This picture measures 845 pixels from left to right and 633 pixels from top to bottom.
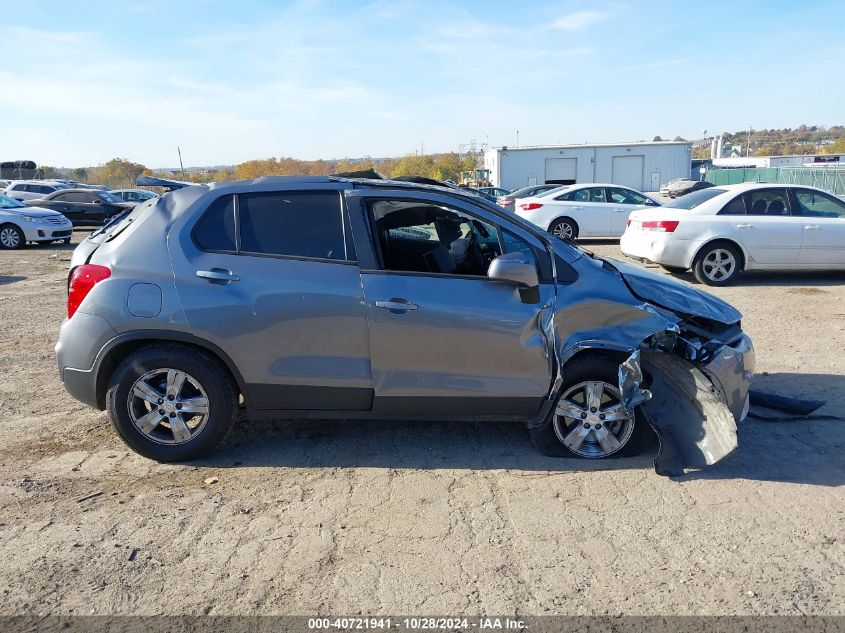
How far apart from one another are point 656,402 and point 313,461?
2363 millimetres

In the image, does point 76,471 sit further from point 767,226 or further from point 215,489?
point 767,226

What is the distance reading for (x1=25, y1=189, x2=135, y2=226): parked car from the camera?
74.7 feet

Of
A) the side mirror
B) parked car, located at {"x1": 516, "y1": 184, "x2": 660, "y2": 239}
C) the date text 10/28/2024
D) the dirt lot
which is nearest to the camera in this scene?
the date text 10/28/2024

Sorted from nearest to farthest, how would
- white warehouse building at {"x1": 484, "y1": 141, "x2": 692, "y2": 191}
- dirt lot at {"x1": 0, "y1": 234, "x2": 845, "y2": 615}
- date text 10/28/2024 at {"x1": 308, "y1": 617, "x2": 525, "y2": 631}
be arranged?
date text 10/28/2024 at {"x1": 308, "y1": 617, "x2": 525, "y2": 631} < dirt lot at {"x1": 0, "y1": 234, "x2": 845, "y2": 615} < white warehouse building at {"x1": 484, "y1": 141, "x2": 692, "y2": 191}

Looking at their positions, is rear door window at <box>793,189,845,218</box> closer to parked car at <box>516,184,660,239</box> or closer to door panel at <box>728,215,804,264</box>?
door panel at <box>728,215,804,264</box>

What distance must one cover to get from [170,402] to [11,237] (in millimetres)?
16547

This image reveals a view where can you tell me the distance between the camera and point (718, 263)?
33.3 feet

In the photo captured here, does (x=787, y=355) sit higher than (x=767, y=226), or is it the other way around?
(x=767, y=226)

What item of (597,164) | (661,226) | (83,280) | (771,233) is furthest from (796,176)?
(83,280)

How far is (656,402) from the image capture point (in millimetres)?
4371

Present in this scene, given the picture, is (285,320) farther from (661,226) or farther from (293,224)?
(661,226)

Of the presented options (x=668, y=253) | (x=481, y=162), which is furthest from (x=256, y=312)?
(x=481, y=162)

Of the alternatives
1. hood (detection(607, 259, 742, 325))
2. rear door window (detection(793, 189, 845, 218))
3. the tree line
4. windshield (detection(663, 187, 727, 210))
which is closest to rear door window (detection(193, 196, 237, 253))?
hood (detection(607, 259, 742, 325))

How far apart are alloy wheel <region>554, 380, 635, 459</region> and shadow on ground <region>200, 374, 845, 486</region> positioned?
0.36 ft
